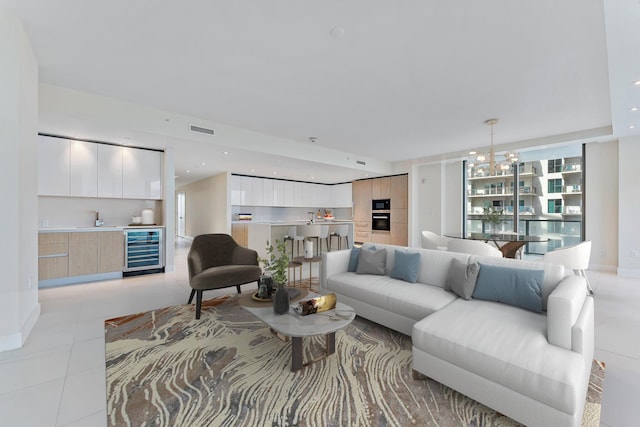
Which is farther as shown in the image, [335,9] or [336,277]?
[336,277]

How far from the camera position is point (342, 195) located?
396 inches

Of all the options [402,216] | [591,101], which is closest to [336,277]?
[591,101]

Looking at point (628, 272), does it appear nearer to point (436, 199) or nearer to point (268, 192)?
point (436, 199)

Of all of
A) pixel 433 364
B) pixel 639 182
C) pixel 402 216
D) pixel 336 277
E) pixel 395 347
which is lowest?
pixel 395 347

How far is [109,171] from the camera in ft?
16.3

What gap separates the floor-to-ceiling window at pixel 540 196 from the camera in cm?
597

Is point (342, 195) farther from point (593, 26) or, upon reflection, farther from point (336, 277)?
point (593, 26)

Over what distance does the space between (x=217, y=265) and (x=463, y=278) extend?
2.93m

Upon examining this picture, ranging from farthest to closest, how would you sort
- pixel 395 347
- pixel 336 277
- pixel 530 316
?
pixel 336 277 → pixel 395 347 → pixel 530 316

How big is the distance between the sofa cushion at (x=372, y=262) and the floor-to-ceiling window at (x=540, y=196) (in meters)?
3.72

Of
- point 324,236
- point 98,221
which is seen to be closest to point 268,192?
point 324,236

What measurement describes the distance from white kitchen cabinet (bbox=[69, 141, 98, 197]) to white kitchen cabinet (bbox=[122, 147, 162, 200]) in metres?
0.41

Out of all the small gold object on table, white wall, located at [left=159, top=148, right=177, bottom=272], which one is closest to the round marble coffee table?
the small gold object on table

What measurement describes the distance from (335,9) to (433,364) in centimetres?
262
